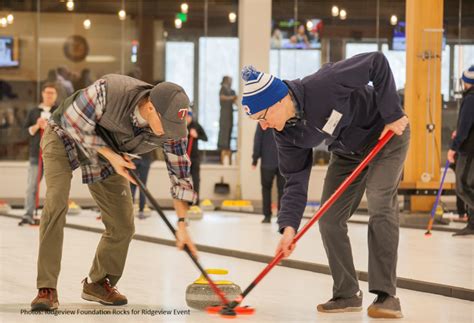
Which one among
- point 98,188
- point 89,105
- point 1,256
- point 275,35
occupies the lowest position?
point 1,256

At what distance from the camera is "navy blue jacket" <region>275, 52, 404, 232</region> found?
5035 millimetres

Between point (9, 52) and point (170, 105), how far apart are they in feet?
46.7

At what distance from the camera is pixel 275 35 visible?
61.5 feet

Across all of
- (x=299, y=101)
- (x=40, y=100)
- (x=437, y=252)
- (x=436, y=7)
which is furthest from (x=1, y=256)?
(x=40, y=100)

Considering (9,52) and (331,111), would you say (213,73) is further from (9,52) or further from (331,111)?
(331,111)

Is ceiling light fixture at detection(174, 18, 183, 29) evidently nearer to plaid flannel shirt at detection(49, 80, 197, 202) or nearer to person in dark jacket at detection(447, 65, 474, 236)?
person in dark jacket at detection(447, 65, 474, 236)

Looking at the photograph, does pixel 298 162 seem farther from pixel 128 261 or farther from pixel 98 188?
pixel 128 261

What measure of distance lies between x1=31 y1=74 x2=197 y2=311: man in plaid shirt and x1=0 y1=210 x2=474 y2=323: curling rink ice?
0.78ft

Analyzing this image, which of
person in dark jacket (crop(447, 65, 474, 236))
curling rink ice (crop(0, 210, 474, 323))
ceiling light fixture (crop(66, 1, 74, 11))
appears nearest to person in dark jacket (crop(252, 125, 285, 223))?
curling rink ice (crop(0, 210, 474, 323))

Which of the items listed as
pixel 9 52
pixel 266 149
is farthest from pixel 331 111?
pixel 9 52

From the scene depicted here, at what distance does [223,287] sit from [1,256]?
3.63 m

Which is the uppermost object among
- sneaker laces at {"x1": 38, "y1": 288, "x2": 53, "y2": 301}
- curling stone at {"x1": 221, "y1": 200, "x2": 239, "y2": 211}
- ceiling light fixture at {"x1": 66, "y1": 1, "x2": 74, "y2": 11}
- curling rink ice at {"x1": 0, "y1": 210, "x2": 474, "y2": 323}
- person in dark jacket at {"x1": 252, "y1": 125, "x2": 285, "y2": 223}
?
ceiling light fixture at {"x1": 66, "y1": 1, "x2": 74, "y2": 11}

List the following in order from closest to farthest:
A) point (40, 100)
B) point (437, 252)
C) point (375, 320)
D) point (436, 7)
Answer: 1. point (375, 320)
2. point (437, 252)
3. point (436, 7)
4. point (40, 100)

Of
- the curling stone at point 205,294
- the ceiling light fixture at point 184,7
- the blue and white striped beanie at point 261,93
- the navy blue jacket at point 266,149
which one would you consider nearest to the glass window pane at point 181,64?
the ceiling light fixture at point 184,7
